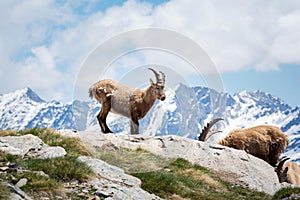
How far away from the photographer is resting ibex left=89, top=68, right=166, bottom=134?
834 inches

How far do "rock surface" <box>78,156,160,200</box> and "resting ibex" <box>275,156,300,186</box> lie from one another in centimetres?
1337

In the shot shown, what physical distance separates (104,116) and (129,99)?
134cm

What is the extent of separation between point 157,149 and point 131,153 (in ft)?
5.70

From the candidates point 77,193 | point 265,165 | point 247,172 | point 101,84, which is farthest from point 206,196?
point 101,84

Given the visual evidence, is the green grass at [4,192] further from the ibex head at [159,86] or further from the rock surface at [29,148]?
Answer: the ibex head at [159,86]

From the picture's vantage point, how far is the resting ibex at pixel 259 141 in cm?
2417

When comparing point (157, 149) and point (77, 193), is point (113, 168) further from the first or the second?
point (157, 149)

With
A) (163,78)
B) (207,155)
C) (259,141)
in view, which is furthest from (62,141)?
(259,141)

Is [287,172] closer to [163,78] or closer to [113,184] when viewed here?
[163,78]

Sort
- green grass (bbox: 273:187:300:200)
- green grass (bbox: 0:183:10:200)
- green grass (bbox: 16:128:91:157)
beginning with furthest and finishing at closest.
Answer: green grass (bbox: 16:128:91:157), green grass (bbox: 273:187:300:200), green grass (bbox: 0:183:10:200)

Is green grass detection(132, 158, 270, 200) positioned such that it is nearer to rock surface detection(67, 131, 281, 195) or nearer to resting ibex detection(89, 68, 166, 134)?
rock surface detection(67, 131, 281, 195)

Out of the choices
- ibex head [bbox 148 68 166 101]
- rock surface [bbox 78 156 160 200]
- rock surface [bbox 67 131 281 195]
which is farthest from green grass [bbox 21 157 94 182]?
ibex head [bbox 148 68 166 101]

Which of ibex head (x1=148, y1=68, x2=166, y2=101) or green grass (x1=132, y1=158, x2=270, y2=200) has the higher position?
ibex head (x1=148, y1=68, x2=166, y2=101)

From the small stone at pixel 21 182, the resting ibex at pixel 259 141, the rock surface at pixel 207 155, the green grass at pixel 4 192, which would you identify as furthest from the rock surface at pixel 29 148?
the resting ibex at pixel 259 141
